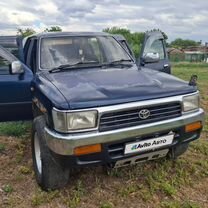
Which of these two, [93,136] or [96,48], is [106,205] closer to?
[93,136]

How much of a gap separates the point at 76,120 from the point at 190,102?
1.24 metres

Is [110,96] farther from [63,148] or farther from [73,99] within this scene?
[63,148]

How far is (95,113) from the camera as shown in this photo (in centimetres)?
298

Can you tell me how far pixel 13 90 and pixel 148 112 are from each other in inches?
88.7

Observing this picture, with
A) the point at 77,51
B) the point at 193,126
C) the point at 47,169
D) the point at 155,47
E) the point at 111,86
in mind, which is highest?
the point at 77,51

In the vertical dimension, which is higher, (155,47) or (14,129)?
(155,47)

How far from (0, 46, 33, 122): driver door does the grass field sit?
2.40ft

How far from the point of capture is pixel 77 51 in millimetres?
4543

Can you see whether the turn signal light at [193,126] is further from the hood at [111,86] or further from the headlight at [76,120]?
the headlight at [76,120]

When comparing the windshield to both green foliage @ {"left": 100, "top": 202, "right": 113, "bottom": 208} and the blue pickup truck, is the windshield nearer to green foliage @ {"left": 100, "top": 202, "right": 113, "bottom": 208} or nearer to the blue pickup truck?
the blue pickup truck

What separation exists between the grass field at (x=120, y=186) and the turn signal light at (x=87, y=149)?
640 mm

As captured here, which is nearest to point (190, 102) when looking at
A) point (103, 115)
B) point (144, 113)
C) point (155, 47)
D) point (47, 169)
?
point (144, 113)

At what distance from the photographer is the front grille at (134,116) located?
3.04 m

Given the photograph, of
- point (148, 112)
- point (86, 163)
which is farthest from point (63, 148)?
point (148, 112)
